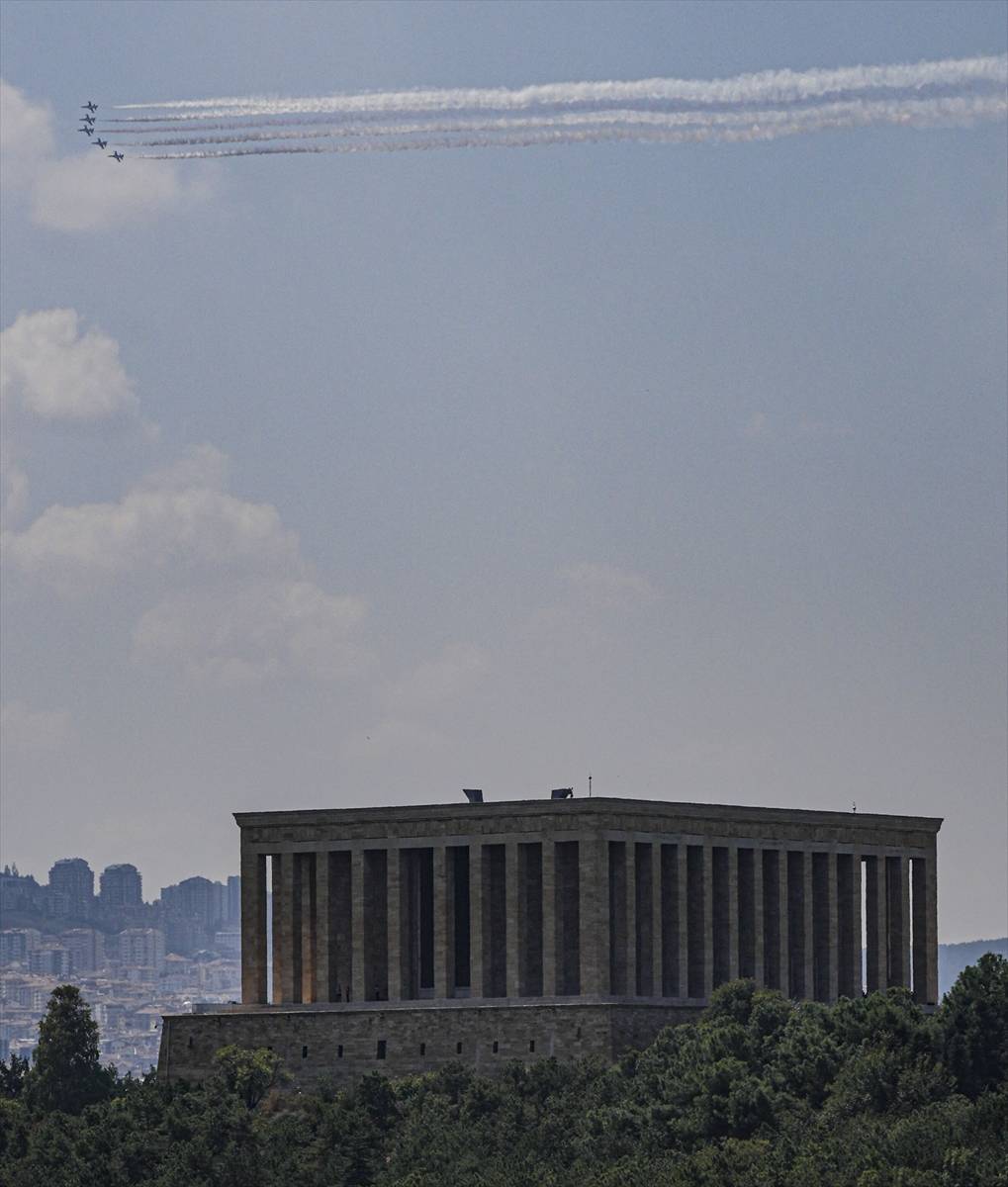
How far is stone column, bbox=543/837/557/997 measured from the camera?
18050 cm

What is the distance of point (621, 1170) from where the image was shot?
150750 mm

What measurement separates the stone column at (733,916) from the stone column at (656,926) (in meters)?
4.53

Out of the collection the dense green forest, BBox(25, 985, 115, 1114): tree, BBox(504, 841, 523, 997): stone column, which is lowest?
the dense green forest

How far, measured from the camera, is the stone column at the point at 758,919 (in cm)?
18750

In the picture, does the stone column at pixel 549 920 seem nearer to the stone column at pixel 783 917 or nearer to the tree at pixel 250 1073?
the stone column at pixel 783 917

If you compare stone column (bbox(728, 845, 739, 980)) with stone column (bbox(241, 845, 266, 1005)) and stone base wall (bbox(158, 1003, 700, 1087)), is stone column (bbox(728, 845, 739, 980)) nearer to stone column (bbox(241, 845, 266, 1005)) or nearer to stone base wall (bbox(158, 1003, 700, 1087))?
stone base wall (bbox(158, 1003, 700, 1087))

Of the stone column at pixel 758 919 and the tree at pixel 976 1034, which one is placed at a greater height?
the stone column at pixel 758 919

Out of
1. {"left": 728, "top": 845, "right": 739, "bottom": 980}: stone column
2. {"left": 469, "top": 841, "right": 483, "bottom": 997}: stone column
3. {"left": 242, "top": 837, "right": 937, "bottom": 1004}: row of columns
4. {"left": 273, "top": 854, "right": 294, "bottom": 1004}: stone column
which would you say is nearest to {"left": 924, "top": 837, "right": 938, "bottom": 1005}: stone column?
{"left": 242, "top": 837, "right": 937, "bottom": 1004}: row of columns

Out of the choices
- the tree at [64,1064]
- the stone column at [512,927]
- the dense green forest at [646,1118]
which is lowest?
the dense green forest at [646,1118]

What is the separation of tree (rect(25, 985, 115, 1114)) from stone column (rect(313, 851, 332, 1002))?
1373cm

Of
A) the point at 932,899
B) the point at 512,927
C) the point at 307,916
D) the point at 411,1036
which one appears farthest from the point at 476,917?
the point at 932,899

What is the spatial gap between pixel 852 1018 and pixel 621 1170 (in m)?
16.1

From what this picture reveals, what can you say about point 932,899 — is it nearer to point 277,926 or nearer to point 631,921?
point 631,921

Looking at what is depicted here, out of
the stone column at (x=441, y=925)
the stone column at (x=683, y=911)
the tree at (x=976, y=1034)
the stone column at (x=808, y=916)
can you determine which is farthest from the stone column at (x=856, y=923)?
the tree at (x=976, y=1034)
